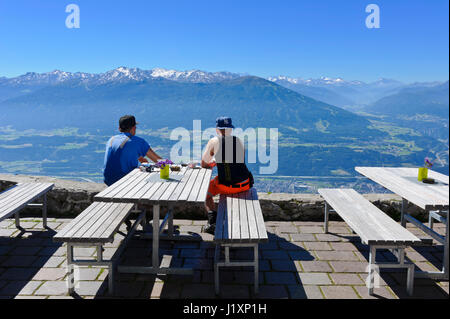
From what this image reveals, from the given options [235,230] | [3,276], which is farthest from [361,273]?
[3,276]

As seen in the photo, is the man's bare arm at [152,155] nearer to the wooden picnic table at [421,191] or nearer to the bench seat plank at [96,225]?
the bench seat plank at [96,225]

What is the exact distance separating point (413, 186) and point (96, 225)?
3.02m

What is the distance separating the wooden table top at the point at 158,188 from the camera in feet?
10.0

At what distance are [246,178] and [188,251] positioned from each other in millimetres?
1013

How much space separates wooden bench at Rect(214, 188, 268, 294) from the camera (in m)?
2.92

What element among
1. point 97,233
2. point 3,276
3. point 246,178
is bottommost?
point 3,276

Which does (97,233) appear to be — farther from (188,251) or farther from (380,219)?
(380,219)

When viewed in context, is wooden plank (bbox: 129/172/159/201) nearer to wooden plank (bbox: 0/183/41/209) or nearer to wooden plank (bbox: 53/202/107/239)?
wooden plank (bbox: 53/202/107/239)

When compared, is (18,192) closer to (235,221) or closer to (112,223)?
(112,223)

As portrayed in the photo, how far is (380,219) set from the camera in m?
3.43

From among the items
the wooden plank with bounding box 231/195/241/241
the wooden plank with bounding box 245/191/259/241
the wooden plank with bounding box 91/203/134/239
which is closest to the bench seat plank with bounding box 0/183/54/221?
the wooden plank with bounding box 91/203/134/239

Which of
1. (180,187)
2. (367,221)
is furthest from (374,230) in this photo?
(180,187)

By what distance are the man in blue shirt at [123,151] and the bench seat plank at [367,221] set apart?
223 cm

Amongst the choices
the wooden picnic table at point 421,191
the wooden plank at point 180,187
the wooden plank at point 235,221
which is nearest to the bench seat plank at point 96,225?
the wooden plank at point 180,187
